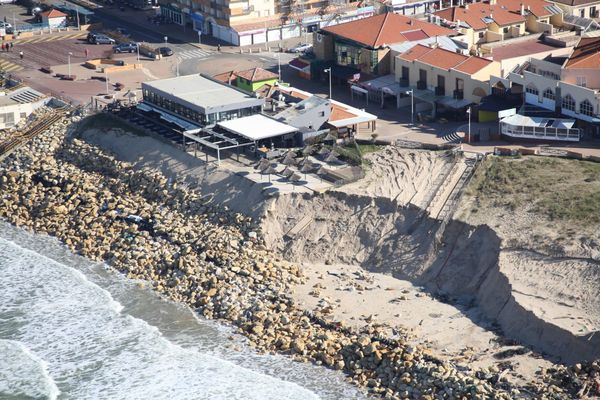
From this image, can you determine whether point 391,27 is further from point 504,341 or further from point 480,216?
point 504,341

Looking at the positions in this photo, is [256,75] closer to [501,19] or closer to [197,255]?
[501,19]

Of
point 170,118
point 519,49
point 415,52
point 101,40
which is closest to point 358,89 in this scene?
point 415,52

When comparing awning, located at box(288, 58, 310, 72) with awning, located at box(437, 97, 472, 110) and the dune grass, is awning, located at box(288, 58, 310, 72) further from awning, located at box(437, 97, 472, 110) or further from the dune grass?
the dune grass

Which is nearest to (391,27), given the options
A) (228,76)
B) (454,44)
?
(454,44)

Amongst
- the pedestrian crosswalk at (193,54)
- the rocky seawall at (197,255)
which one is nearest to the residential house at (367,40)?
the pedestrian crosswalk at (193,54)

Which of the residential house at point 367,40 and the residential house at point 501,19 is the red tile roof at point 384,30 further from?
the residential house at point 501,19

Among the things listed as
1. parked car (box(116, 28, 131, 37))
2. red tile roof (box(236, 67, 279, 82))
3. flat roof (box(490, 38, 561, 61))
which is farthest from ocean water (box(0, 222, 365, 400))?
parked car (box(116, 28, 131, 37))

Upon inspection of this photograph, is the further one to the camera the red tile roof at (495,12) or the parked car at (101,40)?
the parked car at (101,40)
